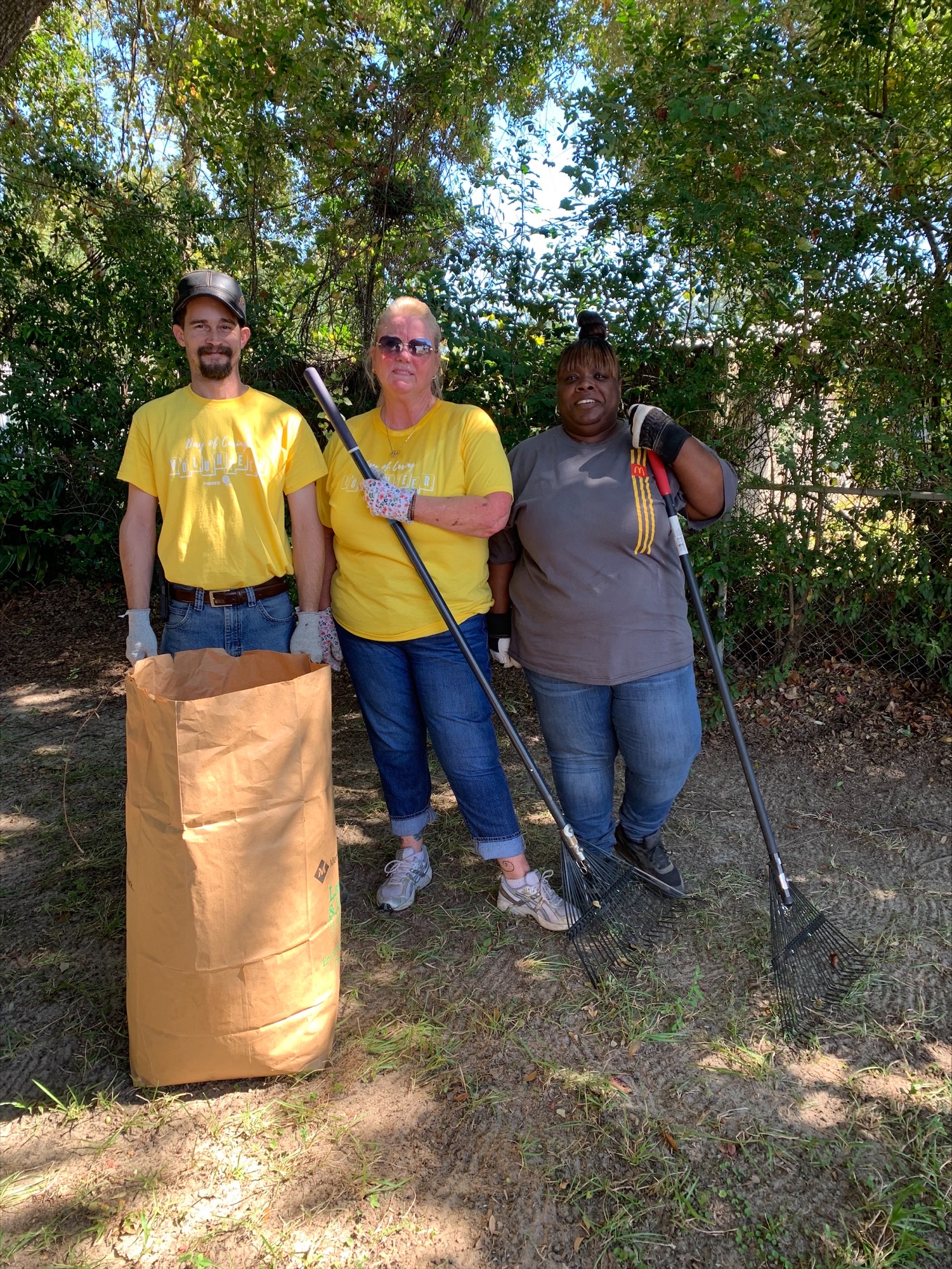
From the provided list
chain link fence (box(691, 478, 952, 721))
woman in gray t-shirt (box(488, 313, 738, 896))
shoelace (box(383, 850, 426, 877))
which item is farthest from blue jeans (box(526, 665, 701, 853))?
chain link fence (box(691, 478, 952, 721))

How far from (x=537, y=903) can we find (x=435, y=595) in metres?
1.12

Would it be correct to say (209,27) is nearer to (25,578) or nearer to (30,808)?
(25,578)

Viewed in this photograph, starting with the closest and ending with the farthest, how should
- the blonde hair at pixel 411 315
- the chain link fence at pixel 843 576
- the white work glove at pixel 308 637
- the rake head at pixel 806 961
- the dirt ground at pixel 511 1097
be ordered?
1. the dirt ground at pixel 511 1097
2. the rake head at pixel 806 961
3. the blonde hair at pixel 411 315
4. the white work glove at pixel 308 637
5. the chain link fence at pixel 843 576

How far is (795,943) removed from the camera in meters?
2.52

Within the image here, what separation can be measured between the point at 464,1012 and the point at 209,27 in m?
6.93

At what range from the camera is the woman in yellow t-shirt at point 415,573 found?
8.05 feet

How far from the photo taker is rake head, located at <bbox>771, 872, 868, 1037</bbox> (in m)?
2.37

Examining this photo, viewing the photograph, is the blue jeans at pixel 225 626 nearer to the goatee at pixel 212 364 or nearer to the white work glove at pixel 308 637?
the white work glove at pixel 308 637

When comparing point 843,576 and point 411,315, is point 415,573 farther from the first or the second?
point 843,576

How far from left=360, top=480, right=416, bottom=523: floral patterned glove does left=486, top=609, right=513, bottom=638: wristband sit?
21.7 inches

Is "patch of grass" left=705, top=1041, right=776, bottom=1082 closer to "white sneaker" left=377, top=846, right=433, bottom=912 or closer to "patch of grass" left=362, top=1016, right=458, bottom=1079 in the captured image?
"patch of grass" left=362, top=1016, right=458, bottom=1079

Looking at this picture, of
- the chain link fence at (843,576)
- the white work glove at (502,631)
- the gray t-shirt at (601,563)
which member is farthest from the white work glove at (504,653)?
the chain link fence at (843,576)

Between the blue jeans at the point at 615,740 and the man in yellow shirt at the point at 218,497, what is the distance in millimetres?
806

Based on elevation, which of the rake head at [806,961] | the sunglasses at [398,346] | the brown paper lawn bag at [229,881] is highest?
the sunglasses at [398,346]
